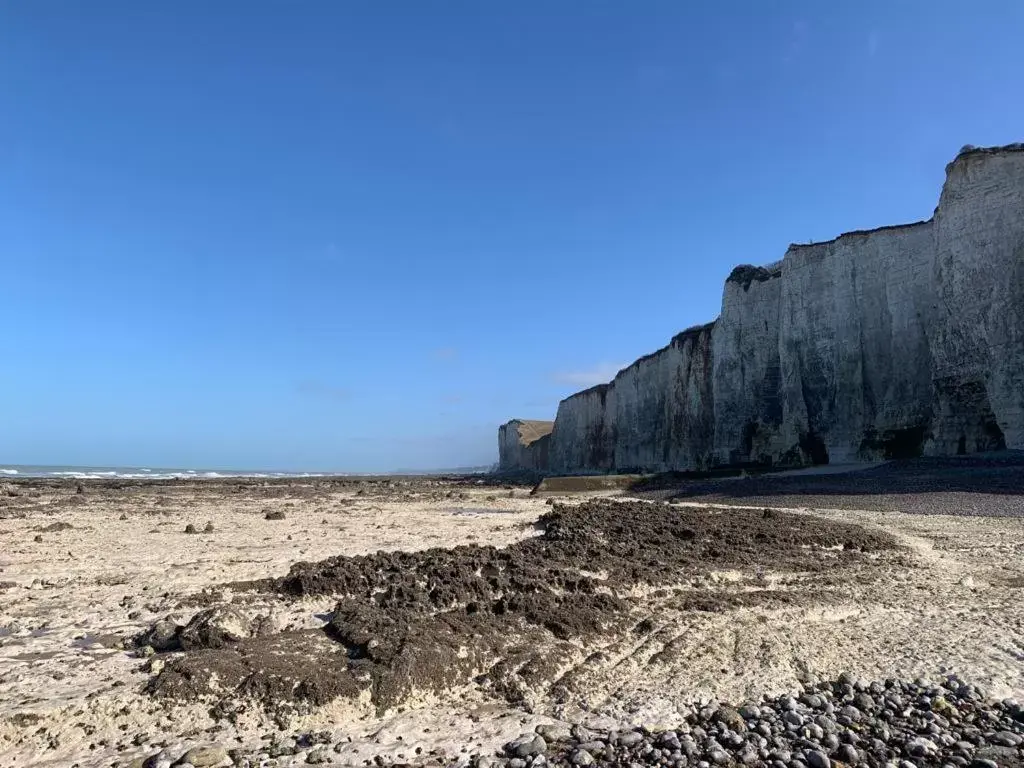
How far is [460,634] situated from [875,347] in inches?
1230

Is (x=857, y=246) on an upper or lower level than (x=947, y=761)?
upper

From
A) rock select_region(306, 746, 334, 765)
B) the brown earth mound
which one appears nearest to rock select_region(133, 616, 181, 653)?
the brown earth mound

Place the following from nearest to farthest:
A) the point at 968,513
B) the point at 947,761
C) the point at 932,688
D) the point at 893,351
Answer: the point at 947,761 < the point at 932,688 < the point at 968,513 < the point at 893,351

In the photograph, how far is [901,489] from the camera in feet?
52.5

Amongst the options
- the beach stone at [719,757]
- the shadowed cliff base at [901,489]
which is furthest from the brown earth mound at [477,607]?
the shadowed cliff base at [901,489]

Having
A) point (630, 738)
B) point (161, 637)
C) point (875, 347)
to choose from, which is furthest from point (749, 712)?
point (875, 347)

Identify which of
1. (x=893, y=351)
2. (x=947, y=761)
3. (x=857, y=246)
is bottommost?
(x=947, y=761)

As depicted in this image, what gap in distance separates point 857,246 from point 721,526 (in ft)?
87.4

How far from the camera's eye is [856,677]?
162 inches

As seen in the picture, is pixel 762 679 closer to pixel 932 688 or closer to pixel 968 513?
pixel 932 688

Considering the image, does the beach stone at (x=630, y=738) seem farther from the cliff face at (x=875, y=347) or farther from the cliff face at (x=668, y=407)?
the cliff face at (x=668, y=407)

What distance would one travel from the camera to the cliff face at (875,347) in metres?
24.0

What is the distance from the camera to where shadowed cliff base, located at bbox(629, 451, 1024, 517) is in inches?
511

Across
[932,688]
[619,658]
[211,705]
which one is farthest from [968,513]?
[211,705]
